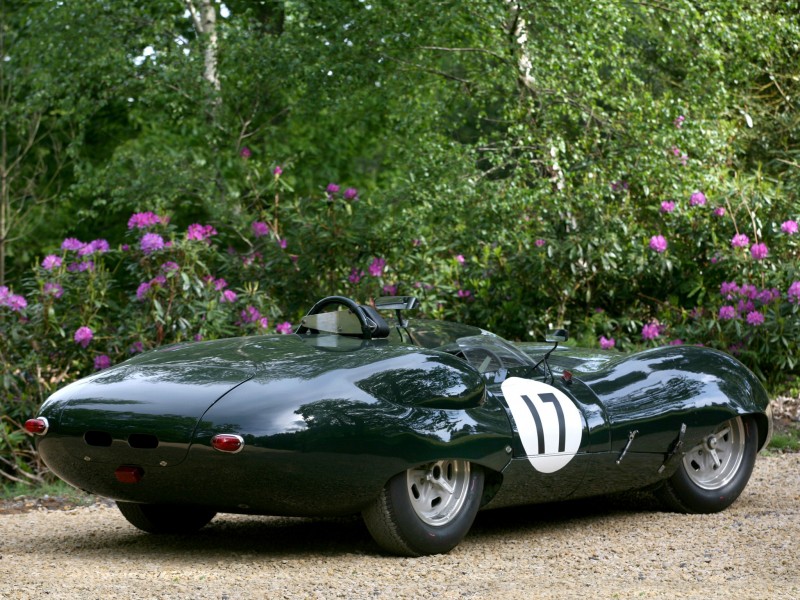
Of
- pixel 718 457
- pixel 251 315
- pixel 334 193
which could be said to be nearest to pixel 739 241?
pixel 334 193

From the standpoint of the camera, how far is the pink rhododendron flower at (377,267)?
1022cm

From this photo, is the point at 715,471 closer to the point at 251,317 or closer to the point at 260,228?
the point at 251,317

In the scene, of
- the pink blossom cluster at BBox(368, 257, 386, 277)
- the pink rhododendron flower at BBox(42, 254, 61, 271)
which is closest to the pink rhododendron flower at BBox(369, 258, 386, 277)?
the pink blossom cluster at BBox(368, 257, 386, 277)

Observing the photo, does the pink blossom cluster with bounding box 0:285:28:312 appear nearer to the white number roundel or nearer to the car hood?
the car hood

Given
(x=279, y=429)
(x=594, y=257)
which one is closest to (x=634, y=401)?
(x=279, y=429)

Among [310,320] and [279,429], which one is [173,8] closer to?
[310,320]

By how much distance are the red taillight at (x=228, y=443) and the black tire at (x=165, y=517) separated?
1.13 meters

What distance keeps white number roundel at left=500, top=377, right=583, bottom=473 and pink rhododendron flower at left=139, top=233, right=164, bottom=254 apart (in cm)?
414

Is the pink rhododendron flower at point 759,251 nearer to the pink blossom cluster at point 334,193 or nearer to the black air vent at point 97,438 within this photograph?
the pink blossom cluster at point 334,193

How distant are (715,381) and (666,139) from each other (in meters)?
5.23

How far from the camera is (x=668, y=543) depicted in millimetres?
5379

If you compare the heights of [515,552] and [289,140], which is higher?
[289,140]

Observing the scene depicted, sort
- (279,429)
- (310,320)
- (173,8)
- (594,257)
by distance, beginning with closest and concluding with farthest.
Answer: (279,429) → (310,320) → (594,257) → (173,8)

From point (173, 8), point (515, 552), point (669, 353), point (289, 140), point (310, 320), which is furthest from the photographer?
point (289, 140)
